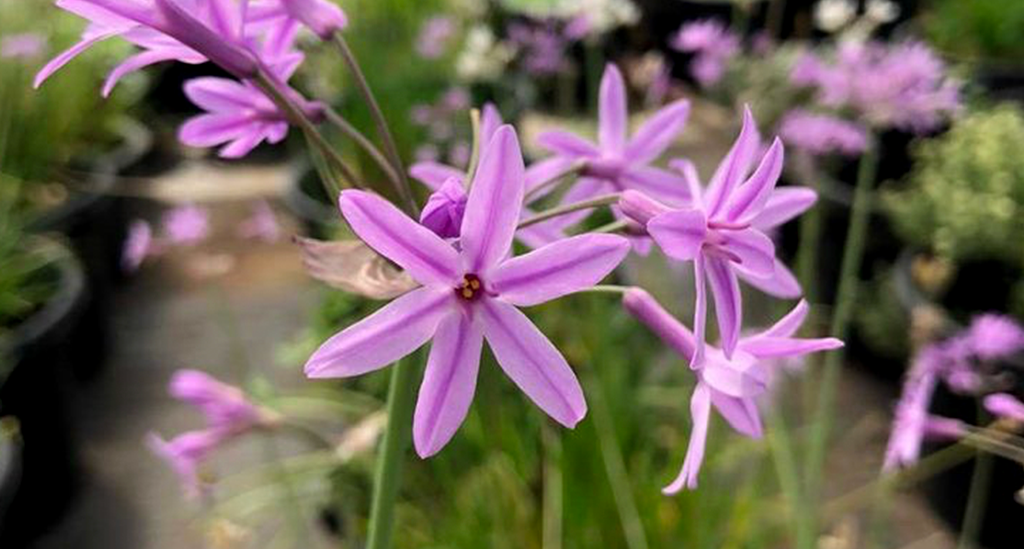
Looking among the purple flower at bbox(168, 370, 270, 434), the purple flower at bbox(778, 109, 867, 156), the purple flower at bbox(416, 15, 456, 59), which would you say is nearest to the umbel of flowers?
the purple flower at bbox(168, 370, 270, 434)

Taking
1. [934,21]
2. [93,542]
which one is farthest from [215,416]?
[934,21]

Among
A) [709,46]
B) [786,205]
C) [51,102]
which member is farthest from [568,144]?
[51,102]

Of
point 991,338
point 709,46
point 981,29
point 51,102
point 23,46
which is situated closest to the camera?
point 991,338

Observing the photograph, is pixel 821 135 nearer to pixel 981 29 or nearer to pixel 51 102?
pixel 51 102

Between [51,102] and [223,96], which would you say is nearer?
[223,96]

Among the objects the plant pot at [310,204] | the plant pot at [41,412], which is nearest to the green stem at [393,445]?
the plant pot at [41,412]

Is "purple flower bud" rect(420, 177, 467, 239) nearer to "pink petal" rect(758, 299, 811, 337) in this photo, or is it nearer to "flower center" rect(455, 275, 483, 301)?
"flower center" rect(455, 275, 483, 301)
